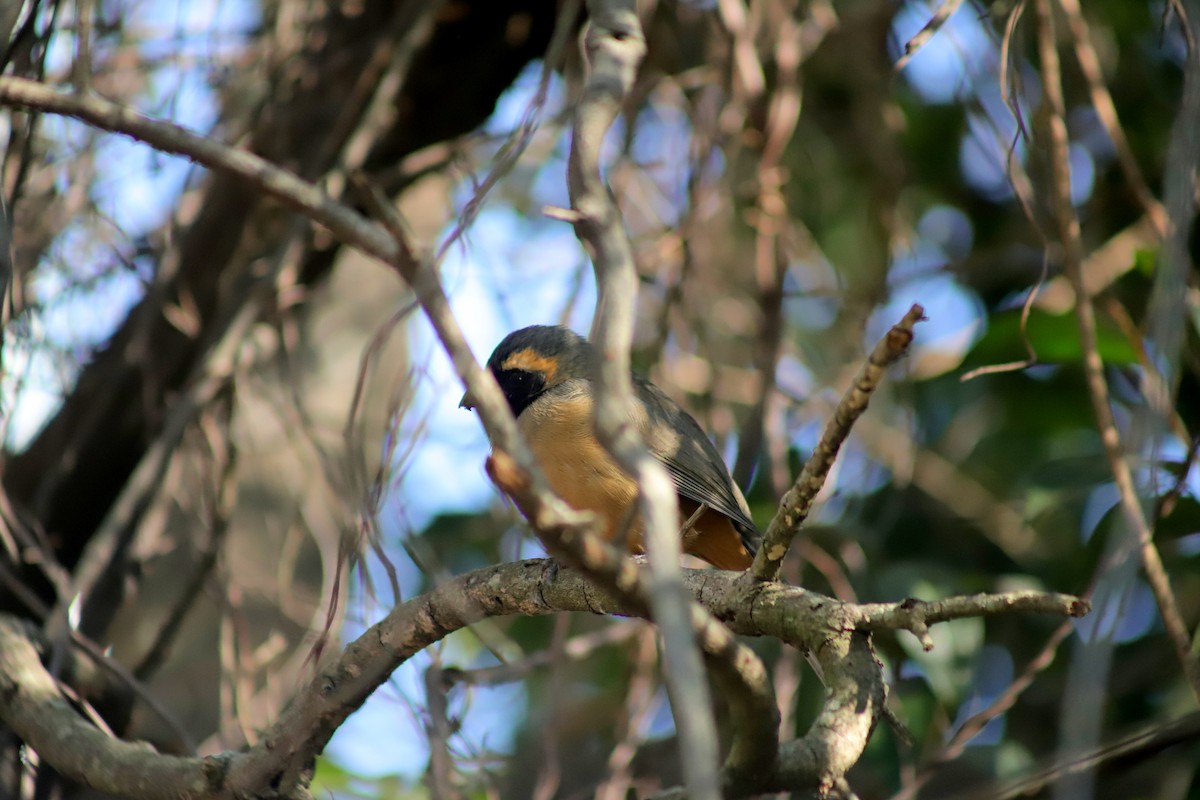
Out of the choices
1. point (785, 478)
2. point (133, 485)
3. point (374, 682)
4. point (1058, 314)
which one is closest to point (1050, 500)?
point (1058, 314)

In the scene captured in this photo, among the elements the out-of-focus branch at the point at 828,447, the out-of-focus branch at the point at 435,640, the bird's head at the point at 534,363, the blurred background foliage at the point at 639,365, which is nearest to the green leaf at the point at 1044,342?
the blurred background foliage at the point at 639,365

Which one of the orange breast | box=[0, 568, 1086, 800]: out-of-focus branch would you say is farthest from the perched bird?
box=[0, 568, 1086, 800]: out-of-focus branch

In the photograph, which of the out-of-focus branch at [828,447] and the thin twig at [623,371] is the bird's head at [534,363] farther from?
the out-of-focus branch at [828,447]

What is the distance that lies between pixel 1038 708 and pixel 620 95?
335 cm

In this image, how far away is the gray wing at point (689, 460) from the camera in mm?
4133

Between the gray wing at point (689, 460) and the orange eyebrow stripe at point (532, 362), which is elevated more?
the orange eyebrow stripe at point (532, 362)

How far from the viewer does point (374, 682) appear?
105 inches

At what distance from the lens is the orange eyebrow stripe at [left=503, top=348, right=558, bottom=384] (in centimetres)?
461

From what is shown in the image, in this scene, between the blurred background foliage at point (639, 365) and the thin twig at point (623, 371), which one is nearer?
the thin twig at point (623, 371)

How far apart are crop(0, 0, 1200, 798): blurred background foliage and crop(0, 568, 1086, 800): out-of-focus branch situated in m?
0.38

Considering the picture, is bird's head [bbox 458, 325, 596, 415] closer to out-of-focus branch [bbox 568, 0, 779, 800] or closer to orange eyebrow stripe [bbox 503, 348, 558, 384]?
orange eyebrow stripe [bbox 503, 348, 558, 384]

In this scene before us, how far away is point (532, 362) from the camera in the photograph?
464 cm

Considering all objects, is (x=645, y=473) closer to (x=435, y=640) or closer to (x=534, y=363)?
(x=435, y=640)

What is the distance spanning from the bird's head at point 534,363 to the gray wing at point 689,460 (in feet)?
1.08
